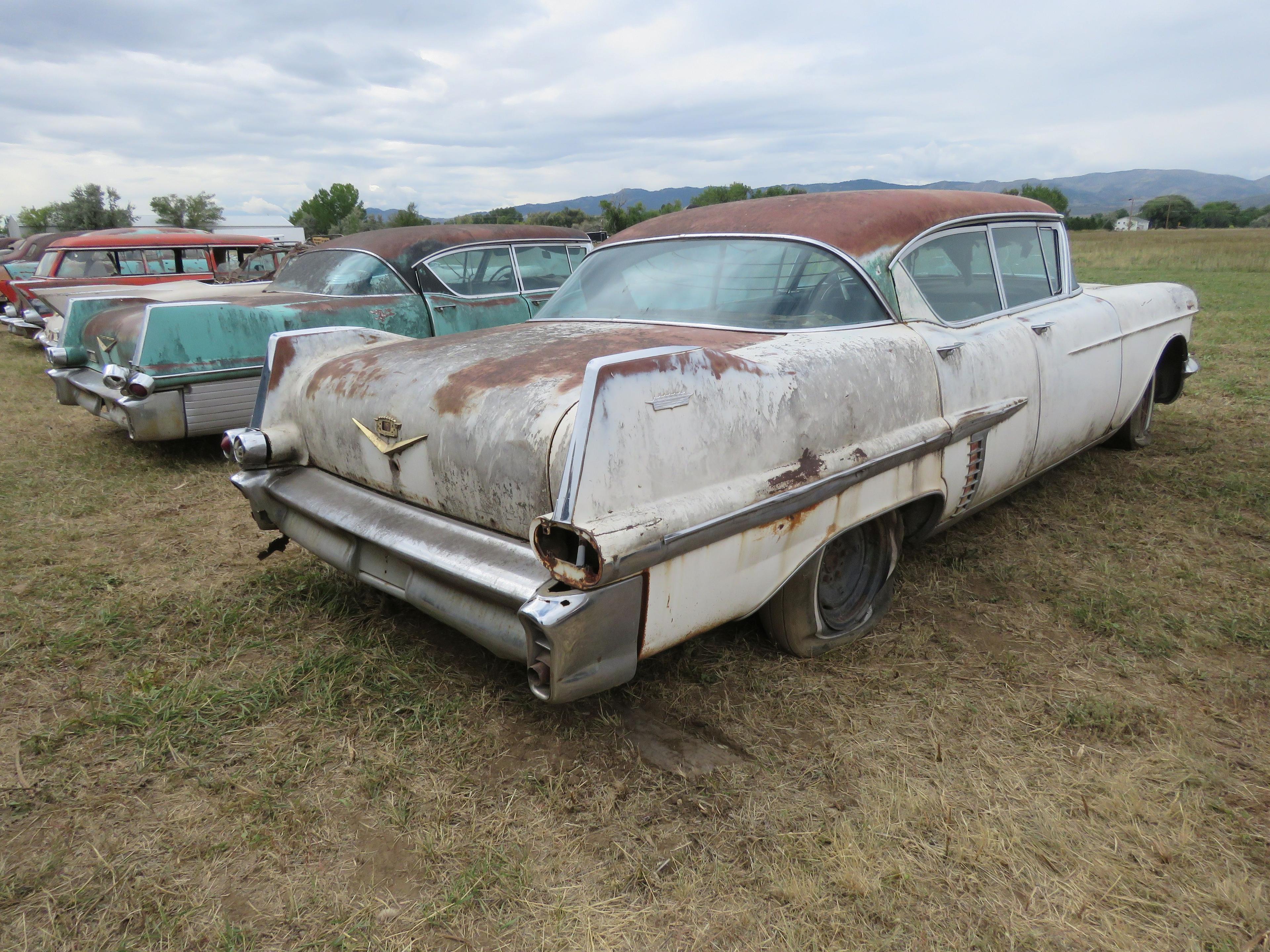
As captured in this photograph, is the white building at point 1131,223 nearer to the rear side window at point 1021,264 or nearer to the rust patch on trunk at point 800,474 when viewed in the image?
the rear side window at point 1021,264

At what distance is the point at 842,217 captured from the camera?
2971 mm

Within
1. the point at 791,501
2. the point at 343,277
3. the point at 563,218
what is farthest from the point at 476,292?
the point at 563,218

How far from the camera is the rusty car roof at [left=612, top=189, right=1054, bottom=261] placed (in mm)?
2918

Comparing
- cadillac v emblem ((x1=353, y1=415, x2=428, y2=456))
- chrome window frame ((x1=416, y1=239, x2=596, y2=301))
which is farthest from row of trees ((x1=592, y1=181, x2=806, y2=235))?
cadillac v emblem ((x1=353, y1=415, x2=428, y2=456))

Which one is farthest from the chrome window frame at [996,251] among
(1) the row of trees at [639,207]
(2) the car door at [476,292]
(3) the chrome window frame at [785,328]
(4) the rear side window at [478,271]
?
(1) the row of trees at [639,207]

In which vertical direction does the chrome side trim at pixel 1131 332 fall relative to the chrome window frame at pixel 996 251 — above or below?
below

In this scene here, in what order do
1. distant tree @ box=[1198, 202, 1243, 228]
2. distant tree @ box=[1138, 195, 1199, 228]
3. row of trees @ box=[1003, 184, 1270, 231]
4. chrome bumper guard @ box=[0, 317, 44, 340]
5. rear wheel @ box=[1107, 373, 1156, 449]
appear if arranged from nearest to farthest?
rear wheel @ box=[1107, 373, 1156, 449] → chrome bumper guard @ box=[0, 317, 44, 340] → row of trees @ box=[1003, 184, 1270, 231] → distant tree @ box=[1138, 195, 1199, 228] → distant tree @ box=[1198, 202, 1243, 228]

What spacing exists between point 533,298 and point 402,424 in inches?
149

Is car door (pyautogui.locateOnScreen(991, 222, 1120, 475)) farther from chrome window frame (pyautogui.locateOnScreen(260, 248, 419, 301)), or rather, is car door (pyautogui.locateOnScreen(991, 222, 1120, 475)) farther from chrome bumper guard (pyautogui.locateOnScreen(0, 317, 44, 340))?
chrome bumper guard (pyautogui.locateOnScreen(0, 317, 44, 340))

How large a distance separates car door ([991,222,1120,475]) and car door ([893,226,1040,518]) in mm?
101

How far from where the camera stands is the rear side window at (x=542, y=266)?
20.1 ft

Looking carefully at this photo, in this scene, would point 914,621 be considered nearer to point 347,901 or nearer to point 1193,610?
point 1193,610

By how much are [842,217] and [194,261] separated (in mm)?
9764

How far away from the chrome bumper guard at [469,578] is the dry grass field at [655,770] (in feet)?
1.23
